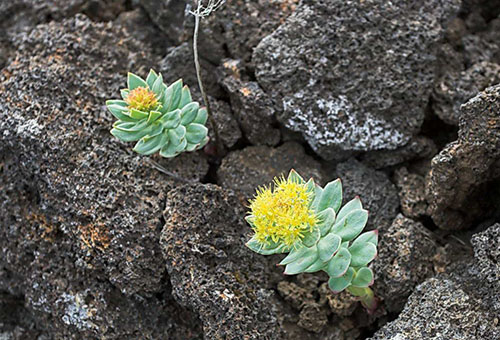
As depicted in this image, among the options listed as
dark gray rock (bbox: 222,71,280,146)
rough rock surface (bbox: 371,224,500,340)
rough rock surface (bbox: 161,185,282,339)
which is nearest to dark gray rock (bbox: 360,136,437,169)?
dark gray rock (bbox: 222,71,280,146)

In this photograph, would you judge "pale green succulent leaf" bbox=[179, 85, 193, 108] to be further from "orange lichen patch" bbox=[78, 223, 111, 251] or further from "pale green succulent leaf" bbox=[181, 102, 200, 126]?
"orange lichen patch" bbox=[78, 223, 111, 251]

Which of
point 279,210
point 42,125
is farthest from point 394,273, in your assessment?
point 42,125

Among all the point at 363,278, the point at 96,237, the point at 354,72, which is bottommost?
the point at 96,237

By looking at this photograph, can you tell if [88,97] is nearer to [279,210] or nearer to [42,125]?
[42,125]

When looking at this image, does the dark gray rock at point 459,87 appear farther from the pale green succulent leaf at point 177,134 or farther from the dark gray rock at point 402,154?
the pale green succulent leaf at point 177,134

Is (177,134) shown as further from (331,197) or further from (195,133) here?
(331,197)

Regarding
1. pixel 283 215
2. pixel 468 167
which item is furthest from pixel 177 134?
pixel 468 167

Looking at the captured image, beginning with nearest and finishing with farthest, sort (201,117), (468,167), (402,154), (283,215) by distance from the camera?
(283,215) < (468,167) < (201,117) < (402,154)

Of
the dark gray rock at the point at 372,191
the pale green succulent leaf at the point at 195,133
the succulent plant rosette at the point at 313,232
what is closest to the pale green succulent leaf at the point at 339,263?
the succulent plant rosette at the point at 313,232
